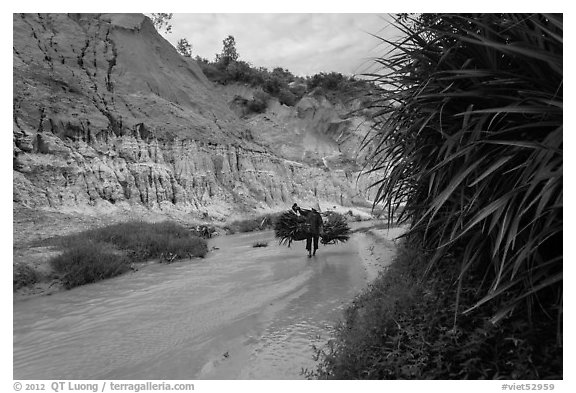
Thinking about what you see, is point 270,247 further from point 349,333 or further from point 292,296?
point 349,333

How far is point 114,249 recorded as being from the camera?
35.4ft

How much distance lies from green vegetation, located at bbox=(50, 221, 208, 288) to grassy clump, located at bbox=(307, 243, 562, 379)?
22.8 feet

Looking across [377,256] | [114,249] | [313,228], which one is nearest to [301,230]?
[313,228]

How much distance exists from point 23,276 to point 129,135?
52.3 ft

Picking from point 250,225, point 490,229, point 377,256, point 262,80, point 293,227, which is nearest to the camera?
point 490,229

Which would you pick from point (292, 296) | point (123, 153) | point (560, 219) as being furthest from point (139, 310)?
point (123, 153)

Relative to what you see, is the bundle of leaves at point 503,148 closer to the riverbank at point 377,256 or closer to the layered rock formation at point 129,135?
the riverbank at point 377,256

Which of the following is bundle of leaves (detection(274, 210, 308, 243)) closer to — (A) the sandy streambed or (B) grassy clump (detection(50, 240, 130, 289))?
(A) the sandy streambed

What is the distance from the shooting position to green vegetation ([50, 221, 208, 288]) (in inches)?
329

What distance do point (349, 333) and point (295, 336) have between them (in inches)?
42.2

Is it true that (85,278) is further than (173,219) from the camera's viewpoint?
No

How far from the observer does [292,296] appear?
648 cm

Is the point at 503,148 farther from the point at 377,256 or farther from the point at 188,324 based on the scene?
the point at 377,256

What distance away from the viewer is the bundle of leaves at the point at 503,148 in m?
2.46
